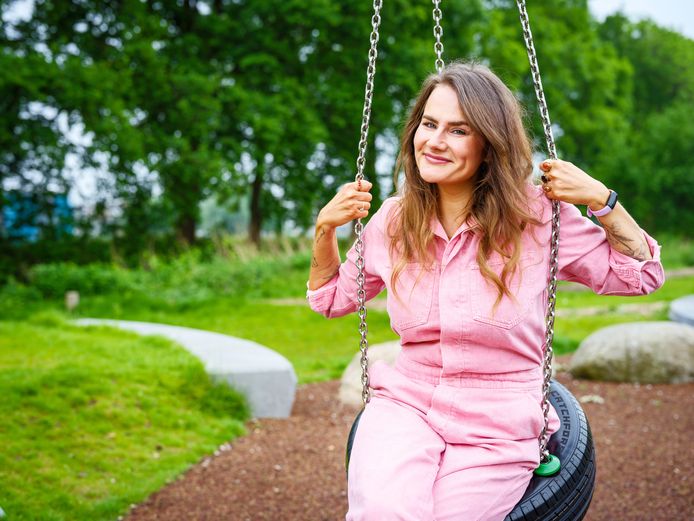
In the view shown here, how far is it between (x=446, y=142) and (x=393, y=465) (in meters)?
1.07

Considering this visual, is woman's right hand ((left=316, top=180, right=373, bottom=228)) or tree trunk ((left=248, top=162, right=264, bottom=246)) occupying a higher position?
woman's right hand ((left=316, top=180, right=373, bottom=228))

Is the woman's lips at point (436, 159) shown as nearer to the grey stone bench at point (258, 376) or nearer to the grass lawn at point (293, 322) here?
the grey stone bench at point (258, 376)

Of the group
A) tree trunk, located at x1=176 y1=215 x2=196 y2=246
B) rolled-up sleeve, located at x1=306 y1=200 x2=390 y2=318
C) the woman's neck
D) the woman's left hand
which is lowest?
tree trunk, located at x1=176 y1=215 x2=196 y2=246

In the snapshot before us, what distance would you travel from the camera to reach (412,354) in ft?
8.03

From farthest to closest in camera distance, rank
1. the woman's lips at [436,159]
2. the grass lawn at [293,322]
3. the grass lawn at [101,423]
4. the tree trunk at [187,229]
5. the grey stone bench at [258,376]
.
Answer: the tree trunk at [187,229] < the grass lawn at [293,322] < the grey stone bench at [258,376] < the grass lawn at [101,423] < the woman's lips at [436,159]

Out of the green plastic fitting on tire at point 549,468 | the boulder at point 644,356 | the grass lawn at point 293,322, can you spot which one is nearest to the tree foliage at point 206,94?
the grass lawn at point 293,322

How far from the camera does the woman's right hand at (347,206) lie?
261 centimetres

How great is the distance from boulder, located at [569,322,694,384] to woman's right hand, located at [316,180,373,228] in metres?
5.22

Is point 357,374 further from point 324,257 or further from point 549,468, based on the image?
point 549,468

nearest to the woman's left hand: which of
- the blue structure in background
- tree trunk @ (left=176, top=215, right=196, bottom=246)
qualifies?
the blue structure in background

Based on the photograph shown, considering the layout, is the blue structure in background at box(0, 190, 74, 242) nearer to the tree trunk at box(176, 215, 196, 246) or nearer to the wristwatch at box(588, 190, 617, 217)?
the tree trunk at box(176, 215, 196, 246)

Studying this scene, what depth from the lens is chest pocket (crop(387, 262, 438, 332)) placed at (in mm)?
2369

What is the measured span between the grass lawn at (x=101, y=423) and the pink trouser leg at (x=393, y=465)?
→ 2.26m

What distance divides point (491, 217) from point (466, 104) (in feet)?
1.26
